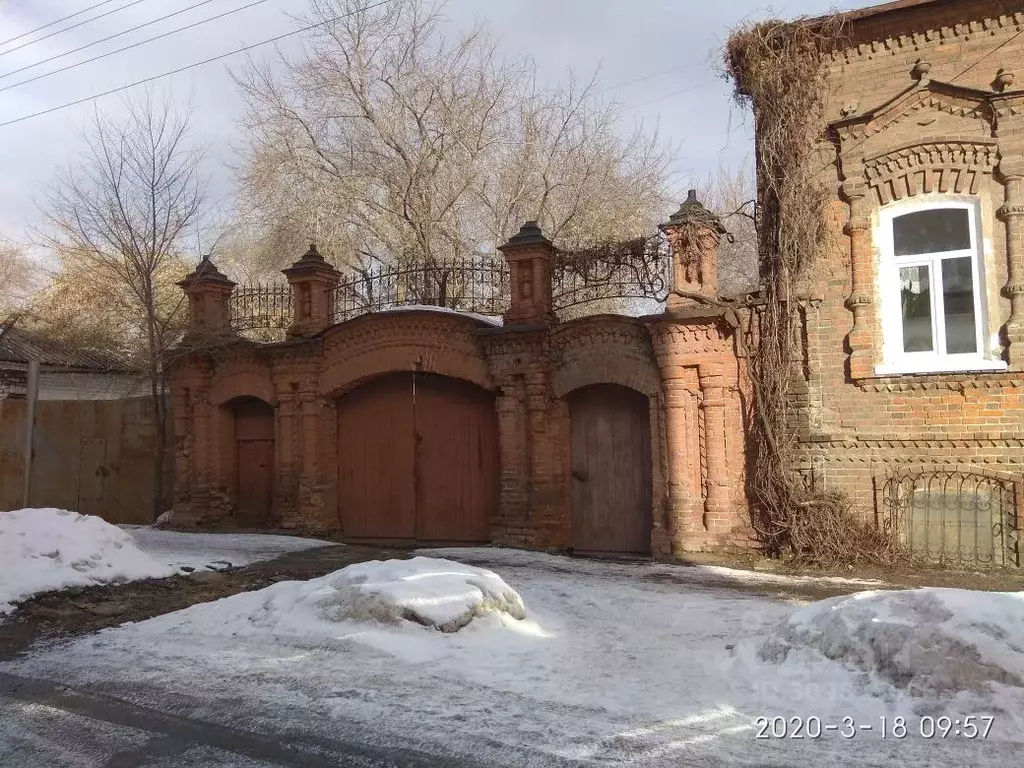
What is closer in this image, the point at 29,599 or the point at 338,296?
the point at 29,599

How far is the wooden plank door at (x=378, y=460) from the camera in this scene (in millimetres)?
11953

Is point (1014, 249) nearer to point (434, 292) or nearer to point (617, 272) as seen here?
point (617, 272)

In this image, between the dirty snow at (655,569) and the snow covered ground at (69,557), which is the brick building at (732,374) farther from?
the snow covered ground at (69,557)

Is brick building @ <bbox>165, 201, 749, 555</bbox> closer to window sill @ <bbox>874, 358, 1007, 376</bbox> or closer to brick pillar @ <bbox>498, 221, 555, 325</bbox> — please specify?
brick pillar @ <bbox>498, 221, 555, 325</bbox>

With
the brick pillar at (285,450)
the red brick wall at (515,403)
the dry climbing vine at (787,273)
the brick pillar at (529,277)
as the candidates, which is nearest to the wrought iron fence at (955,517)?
the dry climbing vine at (787,273)

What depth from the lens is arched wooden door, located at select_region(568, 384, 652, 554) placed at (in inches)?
407

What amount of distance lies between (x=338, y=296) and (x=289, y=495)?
3355 millimetres

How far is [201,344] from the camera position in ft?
42.5

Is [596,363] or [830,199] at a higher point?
[830,199]

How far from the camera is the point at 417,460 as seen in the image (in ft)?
39.0

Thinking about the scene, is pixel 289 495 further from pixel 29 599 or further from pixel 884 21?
pixel 884 21

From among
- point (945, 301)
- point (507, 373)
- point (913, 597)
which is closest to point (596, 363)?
point (507, 373)

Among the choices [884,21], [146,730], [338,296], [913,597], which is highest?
[884,21]
